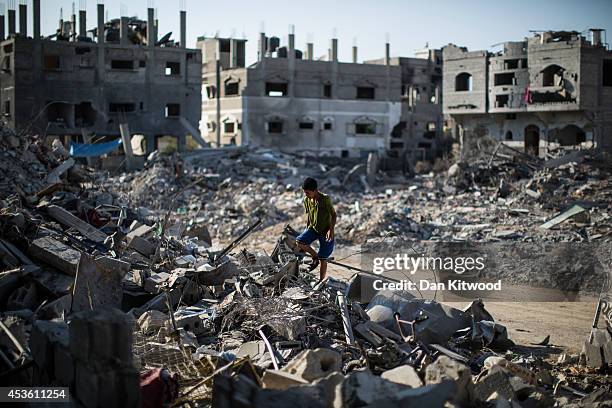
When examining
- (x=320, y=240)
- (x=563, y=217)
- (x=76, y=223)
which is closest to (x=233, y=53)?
(x=563, y=217)

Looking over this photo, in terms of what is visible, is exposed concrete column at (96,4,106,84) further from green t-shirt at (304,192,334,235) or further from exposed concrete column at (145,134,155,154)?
green t-shirt at (304,192,334,235)

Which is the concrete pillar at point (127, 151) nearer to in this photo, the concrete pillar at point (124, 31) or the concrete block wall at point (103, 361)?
the concrete pillar at point (124, 31)

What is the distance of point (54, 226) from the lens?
10.1 meters

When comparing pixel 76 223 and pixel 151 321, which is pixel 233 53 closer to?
pixel 76 223

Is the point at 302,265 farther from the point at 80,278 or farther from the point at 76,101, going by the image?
the point at 76,101

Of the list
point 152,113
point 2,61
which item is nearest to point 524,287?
point 152,113

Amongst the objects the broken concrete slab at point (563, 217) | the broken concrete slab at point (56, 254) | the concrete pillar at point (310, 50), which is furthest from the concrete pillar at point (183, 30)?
the broken concrete slab at point (56, 254)

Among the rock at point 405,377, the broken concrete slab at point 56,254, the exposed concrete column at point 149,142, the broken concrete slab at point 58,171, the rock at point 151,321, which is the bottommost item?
the rock at point 151,321

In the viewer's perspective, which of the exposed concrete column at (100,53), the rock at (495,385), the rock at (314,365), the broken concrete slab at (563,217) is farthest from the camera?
the exposed concrete column at (100,53)

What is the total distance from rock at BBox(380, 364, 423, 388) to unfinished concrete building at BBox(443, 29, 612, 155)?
33.1 metres

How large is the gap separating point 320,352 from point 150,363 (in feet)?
5.89

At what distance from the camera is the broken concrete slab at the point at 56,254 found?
8.32 meters

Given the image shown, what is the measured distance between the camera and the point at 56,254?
8422mm

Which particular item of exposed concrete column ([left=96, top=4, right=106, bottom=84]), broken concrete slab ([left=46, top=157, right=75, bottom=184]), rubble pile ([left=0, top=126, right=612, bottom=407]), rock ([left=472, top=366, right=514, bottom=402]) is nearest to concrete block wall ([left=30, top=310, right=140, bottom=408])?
rubble pile ([left=0, top=126, right=612, bottom=407])
